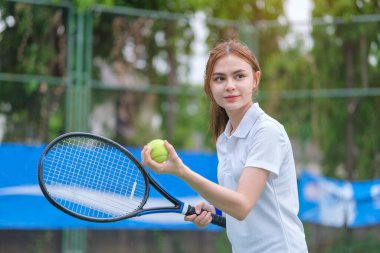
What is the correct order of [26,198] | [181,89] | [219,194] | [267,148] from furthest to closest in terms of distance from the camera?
[181,89], [26,198], [267,148], [219,194]

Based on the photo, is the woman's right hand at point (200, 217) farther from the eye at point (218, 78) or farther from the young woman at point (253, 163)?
the eye at point (218, 78)

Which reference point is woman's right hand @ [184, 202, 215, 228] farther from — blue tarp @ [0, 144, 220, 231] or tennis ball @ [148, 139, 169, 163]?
blue tarp @ [0, 144, 220, 231]

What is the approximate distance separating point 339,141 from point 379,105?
49 centimetres

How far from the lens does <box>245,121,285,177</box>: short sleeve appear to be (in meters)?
2.06

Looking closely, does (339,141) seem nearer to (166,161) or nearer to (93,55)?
(93,55)

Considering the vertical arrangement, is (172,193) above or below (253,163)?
below

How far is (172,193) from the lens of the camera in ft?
17.1

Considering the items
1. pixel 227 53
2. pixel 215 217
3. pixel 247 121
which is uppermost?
pixel 227 53

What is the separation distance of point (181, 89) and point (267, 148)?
13.1 feet

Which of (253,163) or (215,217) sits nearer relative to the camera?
(253,163)

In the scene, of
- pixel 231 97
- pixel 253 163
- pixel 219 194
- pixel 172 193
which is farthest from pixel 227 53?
pixel 172 193

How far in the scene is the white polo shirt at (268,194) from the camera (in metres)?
2.13

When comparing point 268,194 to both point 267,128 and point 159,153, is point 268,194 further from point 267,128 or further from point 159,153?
point 159,153

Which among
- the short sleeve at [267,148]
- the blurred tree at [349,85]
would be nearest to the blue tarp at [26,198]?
the blurred tree at [349,85]
